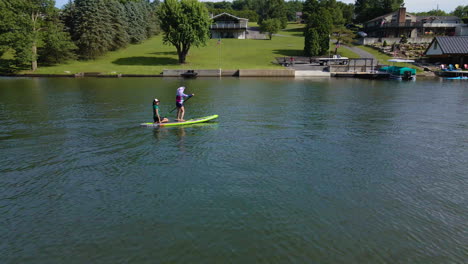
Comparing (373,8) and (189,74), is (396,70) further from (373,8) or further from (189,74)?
(373,8)

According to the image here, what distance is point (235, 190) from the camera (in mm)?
13938

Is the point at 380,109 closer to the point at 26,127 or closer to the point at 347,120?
the point at 347,120

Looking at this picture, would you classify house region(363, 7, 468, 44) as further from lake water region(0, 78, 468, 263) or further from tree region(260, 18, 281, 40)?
lake water region(0, 78, 468, 263)

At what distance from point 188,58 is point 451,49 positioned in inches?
2330

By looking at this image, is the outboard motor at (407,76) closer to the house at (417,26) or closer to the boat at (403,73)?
the boat at (403,73)

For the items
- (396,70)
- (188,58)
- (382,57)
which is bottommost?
(396,70)

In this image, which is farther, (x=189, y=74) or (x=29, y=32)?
(x=29, y=32)

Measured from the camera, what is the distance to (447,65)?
7438cm

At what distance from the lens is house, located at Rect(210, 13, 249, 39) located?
118 m

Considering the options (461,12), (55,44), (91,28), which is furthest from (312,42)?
(461,12)

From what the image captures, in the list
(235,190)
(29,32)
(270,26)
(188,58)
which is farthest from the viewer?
(270,26)

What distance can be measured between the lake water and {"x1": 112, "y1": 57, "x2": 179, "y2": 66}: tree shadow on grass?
50.7m

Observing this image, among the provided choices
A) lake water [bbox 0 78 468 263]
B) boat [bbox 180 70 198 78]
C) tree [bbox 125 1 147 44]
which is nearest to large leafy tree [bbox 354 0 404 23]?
tree [bbox 125 1 147 44]

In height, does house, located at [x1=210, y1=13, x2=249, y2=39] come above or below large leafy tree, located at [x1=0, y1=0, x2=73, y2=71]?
above
